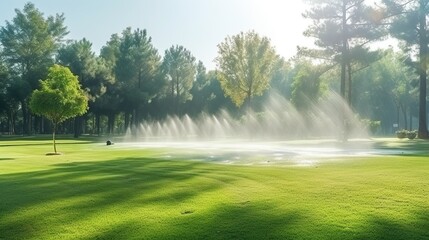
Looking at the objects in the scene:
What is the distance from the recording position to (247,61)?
2581 inches

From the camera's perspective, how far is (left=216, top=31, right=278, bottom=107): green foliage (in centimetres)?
6511

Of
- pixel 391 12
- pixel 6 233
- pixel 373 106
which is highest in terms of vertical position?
pixel 391 12

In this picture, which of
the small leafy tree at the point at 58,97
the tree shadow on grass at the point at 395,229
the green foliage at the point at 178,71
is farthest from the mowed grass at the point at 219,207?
the green foliage at the point at 178,71

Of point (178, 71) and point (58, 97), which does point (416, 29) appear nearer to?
point (58, 97)

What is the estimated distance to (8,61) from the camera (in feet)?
284

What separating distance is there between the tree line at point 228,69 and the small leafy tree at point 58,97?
27.7 meters

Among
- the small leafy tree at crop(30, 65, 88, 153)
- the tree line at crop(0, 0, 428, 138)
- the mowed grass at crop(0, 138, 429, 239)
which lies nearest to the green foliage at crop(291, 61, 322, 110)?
the tree line at crop(0, 0, 428, 138)

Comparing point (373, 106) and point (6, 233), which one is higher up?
point (373, 106)

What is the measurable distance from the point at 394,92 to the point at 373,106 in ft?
25.4

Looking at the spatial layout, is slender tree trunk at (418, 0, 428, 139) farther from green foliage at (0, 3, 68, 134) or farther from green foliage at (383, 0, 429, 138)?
green foliage at (0, 3, 68, 134)

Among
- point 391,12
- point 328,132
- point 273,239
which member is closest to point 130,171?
point 273,239

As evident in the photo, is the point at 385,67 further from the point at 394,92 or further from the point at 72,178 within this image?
the point at 72,178

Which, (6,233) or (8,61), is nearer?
(6,233)

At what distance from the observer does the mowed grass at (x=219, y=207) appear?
309 inches
